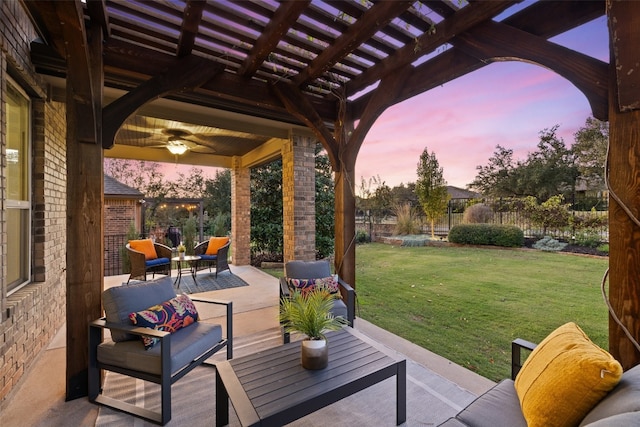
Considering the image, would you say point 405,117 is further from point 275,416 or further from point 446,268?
point 275,416

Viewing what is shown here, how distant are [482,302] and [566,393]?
355 cm

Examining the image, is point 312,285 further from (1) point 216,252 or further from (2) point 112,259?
(2) point 112,259

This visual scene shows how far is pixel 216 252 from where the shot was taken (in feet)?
22.6

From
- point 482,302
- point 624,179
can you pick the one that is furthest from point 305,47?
point 482,302

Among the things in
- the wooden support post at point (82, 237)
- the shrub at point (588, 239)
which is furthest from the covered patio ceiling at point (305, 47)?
the shrub at point (588, 239)

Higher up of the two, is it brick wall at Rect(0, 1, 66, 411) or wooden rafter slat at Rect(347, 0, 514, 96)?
wooden rafter slat at Rect(347, 0, 514, 96)

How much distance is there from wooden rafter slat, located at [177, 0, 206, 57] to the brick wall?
1.17m

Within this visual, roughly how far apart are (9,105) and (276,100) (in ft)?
8.08

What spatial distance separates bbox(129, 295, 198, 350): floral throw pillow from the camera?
7.05ft

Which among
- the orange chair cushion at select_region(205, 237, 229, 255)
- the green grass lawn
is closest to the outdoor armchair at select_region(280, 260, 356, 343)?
the green grass lawn

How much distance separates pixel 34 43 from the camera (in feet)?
8.64

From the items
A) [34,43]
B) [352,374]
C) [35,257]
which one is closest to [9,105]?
[34,43]

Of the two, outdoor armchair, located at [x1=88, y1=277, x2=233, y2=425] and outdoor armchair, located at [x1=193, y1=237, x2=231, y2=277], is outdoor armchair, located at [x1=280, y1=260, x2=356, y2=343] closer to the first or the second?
outdoor armchair, located at [x1=88, y1=277, x2=233, y2=425]

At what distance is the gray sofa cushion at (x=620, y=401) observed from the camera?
964mm
